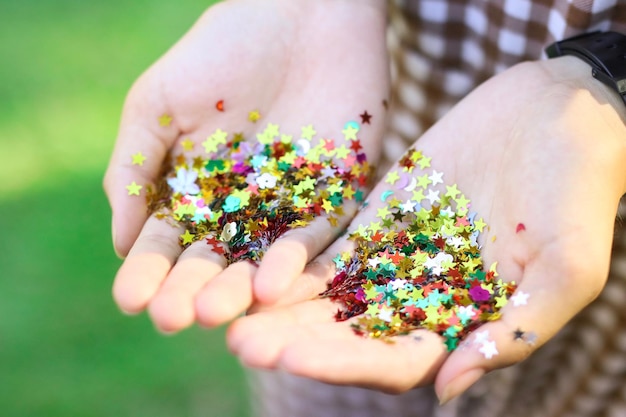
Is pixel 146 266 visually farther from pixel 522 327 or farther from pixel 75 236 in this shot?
pixel 75 236

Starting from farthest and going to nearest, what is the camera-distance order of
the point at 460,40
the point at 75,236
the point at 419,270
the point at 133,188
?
the point at 75,236, the point at 460,40, the point at 133,188, the point at 419,270

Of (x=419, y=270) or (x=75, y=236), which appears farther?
Answer: (x=75, y=236)

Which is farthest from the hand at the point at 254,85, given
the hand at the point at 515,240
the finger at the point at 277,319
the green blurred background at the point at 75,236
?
the green blurred background at the point at 75,236

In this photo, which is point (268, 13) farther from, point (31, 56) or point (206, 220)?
point (31, 56)

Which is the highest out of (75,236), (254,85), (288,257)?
(254,85)

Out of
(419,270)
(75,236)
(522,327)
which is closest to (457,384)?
(522,327)

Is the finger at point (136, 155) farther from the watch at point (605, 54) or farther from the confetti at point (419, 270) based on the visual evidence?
the watch at point (605, 54)

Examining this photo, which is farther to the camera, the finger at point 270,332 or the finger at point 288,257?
the finger at point 288,257

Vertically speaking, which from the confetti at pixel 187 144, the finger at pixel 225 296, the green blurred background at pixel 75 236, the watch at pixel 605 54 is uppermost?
the watch at pixel 605 54

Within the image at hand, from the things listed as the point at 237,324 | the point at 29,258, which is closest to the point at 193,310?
the point at 237,324

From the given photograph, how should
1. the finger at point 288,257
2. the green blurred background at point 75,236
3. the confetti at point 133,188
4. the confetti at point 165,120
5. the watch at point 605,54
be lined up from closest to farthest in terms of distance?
the finger at point 288,257, the watch at point 605,54, the confetti at point 133,188, the confetti at point 165,120, the green blurred background at point 75,236
